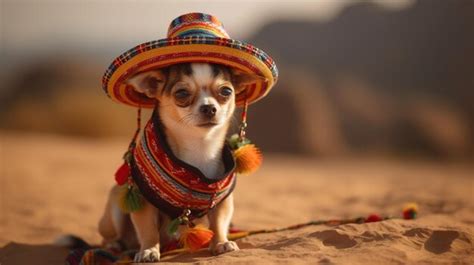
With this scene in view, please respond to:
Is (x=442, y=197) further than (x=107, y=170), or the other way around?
(x=107, y=170)

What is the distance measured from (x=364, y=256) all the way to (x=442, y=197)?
325 cm

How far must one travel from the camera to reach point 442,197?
606 centimetres

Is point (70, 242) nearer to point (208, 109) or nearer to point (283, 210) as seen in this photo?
point (208, 109)

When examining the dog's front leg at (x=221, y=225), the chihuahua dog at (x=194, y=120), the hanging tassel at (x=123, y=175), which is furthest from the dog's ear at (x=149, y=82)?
the dog's front leg at (x=221, y=225)

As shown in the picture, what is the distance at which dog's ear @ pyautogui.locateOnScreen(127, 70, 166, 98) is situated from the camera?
3650 millimetres

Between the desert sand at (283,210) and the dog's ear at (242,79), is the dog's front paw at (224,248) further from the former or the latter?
the dog's ear at (242,79)

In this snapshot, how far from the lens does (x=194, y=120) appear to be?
142 inches

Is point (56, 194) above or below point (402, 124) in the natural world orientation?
below

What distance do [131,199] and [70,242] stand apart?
3.44 feet

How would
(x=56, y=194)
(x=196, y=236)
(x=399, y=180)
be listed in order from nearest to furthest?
1. (x=196, y=236)
2. (x=56, y=194)
3. (x=399, y=180)

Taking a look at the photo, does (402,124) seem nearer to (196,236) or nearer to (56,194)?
(56,194)

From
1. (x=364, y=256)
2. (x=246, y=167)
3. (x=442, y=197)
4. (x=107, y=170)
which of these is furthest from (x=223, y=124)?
(x=107, y=170)

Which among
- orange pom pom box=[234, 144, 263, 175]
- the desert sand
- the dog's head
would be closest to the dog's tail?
the desert sand

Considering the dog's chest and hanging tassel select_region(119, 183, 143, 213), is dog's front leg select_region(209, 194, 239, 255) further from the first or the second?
hanging tassel select_region(119, 183, 143, 213)
